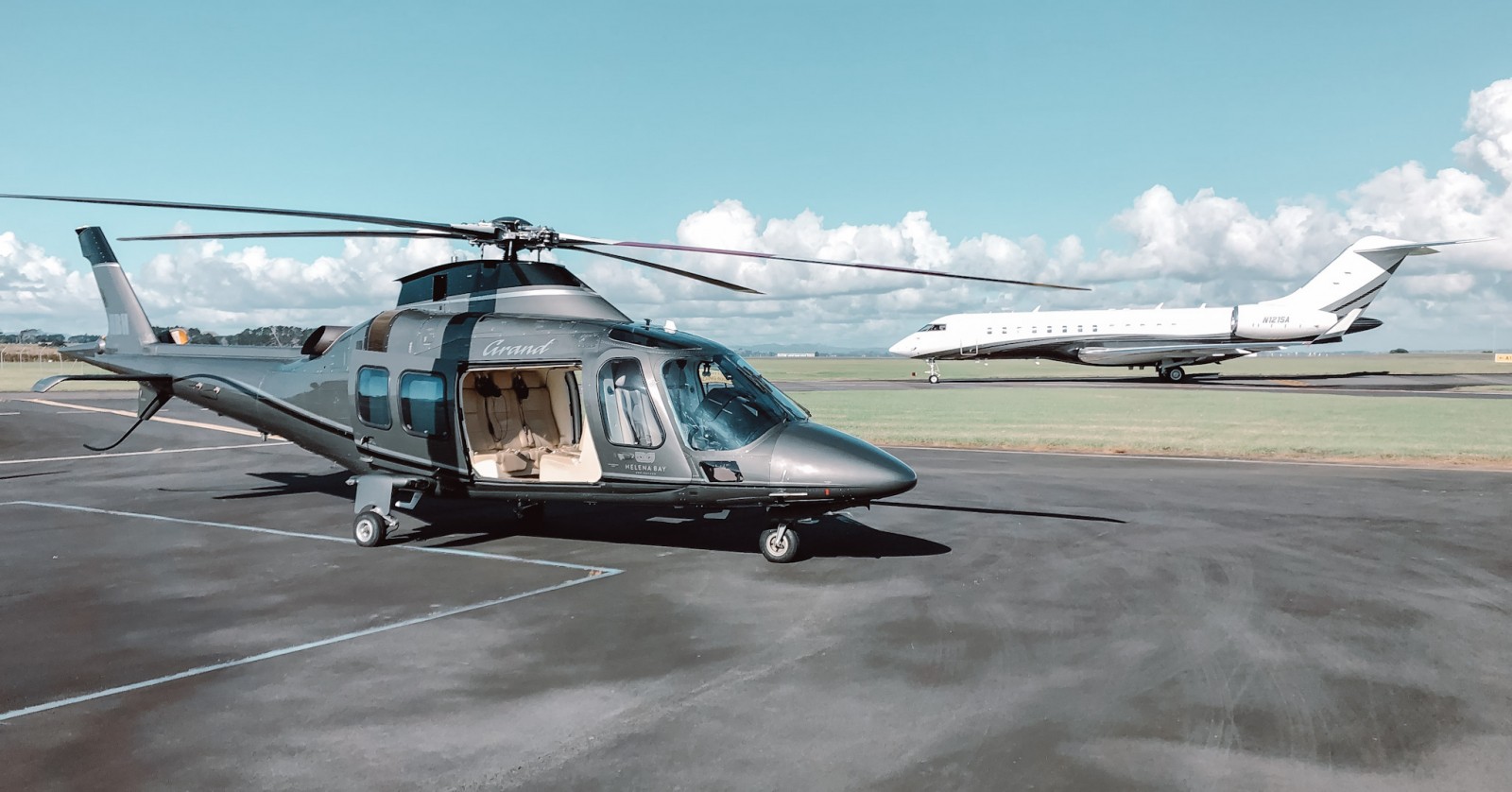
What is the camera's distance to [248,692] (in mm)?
6168

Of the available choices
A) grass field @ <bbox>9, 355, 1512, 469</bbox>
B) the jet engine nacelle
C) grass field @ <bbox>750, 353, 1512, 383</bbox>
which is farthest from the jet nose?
the jet engine nacelle

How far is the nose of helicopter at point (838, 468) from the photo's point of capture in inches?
367

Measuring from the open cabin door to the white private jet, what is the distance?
144 ft

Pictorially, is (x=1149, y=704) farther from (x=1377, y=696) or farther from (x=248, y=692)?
(x=248, y=692)

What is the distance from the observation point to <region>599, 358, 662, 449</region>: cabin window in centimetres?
1005

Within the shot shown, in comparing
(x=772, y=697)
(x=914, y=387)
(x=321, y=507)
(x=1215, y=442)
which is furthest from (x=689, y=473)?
(x=914, y=387)

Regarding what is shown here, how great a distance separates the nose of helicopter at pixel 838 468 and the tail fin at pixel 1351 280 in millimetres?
48732

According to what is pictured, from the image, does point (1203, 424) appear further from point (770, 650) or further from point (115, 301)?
point (115, 301)

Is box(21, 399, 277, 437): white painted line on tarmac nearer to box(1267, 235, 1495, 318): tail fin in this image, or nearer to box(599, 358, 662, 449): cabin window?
box(599, 358, 662, 449): cabin window

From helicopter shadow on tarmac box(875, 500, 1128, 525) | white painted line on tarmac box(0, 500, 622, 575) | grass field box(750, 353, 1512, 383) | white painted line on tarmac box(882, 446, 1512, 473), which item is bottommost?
white painted line on tarmac box(0, 500, 622, 575)

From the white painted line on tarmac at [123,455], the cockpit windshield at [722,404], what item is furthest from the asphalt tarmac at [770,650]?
the white painted line on tarmac at [123,455]

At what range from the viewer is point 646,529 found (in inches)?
475

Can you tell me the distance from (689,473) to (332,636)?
3892mm

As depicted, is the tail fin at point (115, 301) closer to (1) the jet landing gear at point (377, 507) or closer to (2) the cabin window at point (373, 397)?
(2) the cabin window at point (373, 397)
